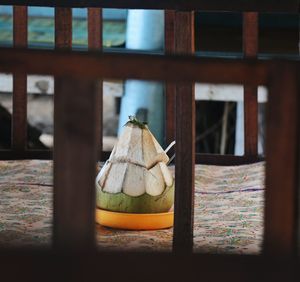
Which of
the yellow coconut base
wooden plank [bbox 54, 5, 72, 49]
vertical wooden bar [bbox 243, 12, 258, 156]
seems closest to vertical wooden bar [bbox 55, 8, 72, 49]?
wooden plank [bbox 54, 5, 72, 49]

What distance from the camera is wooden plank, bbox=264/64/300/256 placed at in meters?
1.45

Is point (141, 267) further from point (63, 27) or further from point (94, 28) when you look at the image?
point (94, 28)

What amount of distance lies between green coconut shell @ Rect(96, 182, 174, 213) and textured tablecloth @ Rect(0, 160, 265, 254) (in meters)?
0.08

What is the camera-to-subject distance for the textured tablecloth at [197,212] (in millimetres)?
2941

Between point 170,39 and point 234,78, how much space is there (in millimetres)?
2927

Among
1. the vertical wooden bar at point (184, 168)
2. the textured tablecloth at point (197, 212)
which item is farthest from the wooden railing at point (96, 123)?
the vertical wooden bar at point (184, 168)

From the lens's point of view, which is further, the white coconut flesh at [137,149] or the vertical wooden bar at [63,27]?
the vertical wooden bar at [63,27]

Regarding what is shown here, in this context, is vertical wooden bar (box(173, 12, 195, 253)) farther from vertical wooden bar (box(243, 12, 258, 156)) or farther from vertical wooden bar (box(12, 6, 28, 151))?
vertical wooden bar (box(12, 6, 28, 151))

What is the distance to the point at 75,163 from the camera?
140cm

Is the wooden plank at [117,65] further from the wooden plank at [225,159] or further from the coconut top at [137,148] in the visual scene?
the wooden plank at [225,159]

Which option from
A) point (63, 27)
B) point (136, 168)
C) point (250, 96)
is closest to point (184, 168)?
point (136, 168)

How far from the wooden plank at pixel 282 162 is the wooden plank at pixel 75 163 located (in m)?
0.28

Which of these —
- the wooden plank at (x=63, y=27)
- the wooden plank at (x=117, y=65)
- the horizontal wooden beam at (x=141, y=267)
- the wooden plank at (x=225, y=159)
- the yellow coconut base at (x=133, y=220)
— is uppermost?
the wooden plank at (x=63, y=27)

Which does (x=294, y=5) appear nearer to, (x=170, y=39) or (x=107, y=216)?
(x=107, y=216)
